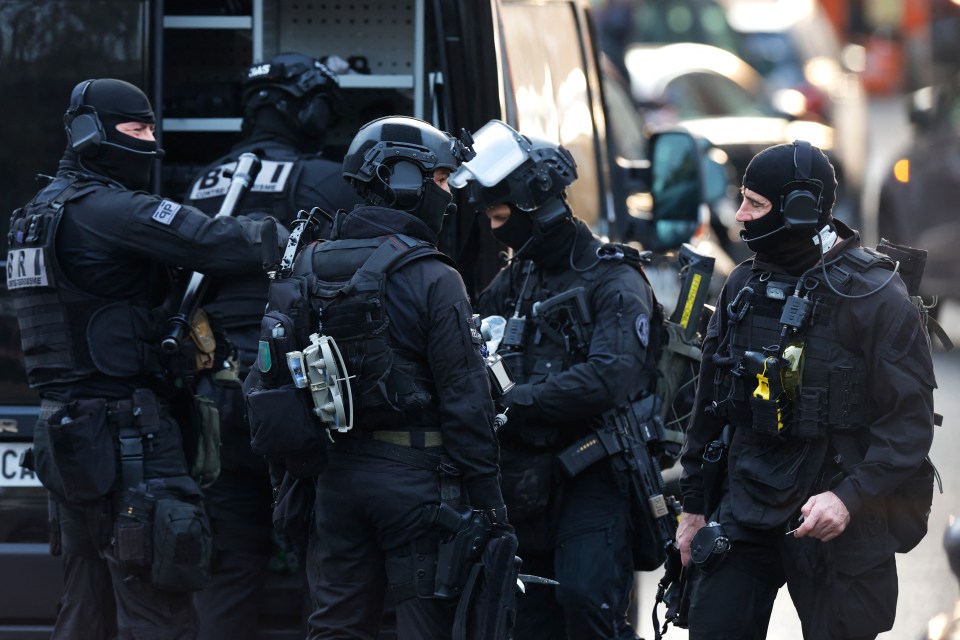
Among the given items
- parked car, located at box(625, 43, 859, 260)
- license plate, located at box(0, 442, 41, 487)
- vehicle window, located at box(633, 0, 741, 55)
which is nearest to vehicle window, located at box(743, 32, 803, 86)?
vehicle window, located at box(633, 0, 741, 55)

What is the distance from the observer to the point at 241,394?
5.63m

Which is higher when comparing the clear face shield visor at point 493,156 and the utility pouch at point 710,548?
the clear face shield visor at point 493,156

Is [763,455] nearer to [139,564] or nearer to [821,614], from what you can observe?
[821,614]

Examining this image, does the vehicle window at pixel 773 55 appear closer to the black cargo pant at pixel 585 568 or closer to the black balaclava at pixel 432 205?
the black cargo pant at pixel 585 568

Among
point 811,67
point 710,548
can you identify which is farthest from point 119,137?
point 811,67

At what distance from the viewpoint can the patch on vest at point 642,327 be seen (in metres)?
5.41

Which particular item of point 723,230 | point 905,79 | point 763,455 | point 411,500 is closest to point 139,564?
point 411,500

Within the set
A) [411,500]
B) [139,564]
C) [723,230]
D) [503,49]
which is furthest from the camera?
[723,230]

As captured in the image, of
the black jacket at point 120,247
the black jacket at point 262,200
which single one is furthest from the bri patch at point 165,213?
the black jacket at point 262,200

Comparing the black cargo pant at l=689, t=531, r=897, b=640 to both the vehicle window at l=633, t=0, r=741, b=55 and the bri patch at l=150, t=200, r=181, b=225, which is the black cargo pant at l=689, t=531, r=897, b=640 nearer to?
the bri patch at l=150, t=200, r=181, b=225

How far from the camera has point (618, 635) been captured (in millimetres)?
5297

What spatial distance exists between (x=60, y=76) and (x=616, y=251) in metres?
1.98

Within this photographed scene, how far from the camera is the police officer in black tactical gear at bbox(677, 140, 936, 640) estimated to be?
448cm

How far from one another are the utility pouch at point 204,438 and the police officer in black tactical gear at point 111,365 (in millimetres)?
82
